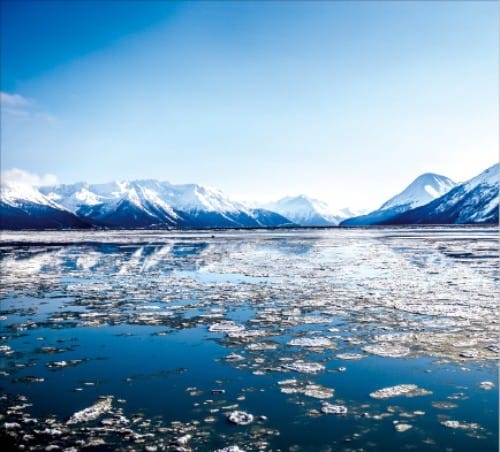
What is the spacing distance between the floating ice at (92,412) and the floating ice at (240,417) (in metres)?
2.59

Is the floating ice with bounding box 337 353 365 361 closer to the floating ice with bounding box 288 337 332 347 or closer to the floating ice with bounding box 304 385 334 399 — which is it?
the floating ice with bounding box 288 337 332 347

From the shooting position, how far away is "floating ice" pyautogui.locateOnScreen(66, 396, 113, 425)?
8484 mm

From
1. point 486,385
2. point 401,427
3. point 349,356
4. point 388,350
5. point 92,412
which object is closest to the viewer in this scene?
point 401,427

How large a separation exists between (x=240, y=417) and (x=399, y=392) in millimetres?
3677

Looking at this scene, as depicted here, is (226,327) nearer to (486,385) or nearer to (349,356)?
(349,356)

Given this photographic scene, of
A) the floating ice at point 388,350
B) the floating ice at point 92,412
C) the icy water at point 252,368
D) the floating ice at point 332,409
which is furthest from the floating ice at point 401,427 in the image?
the floating ice at point 92,412

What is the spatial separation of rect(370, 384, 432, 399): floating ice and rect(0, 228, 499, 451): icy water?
1.7 inches

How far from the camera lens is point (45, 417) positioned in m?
8.56

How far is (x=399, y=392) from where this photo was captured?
961 centimetres

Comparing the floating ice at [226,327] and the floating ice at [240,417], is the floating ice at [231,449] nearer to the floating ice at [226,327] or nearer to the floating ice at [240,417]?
the floating ice at [240,417]

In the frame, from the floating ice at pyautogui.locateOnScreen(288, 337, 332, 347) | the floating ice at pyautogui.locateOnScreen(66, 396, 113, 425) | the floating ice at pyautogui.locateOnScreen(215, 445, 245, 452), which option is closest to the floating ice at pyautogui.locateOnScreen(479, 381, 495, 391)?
the floating ice at pyautogui.locateOnScreen(288, 337, 332, 347)

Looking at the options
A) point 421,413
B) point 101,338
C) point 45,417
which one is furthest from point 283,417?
point 101,338

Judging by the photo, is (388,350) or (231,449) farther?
(388,350)

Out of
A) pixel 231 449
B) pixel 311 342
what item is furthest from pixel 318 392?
pixel 311 342
